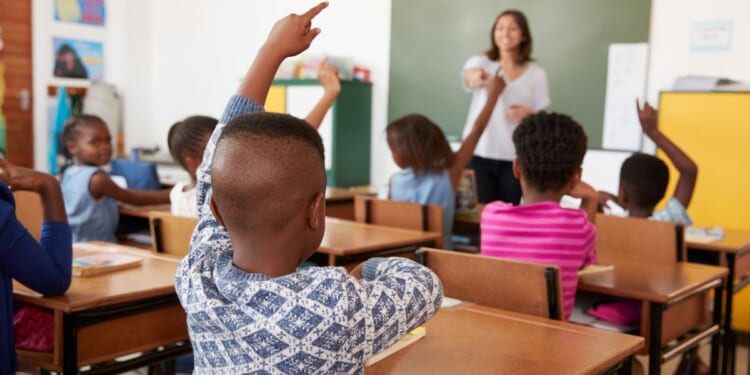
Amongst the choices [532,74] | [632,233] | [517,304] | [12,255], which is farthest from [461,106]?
[12,255]

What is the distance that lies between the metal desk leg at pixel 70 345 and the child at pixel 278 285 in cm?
78

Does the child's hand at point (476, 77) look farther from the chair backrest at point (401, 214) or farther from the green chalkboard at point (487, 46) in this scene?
the green chalkboard at point (487, 46)

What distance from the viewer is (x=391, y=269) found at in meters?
1.21

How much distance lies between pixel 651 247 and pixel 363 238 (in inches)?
39.8

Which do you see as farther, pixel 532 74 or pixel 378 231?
pixel 532 74

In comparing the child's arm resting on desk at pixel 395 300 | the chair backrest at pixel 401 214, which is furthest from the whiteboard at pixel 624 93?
the child's arm resting on desk at pixel 395 300

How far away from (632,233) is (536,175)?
63cm

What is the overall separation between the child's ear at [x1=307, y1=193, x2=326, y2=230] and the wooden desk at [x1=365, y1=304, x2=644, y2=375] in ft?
1.15

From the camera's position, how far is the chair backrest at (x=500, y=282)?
1.78m

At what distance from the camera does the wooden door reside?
22.3 feet

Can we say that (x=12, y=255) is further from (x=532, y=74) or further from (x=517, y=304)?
(x=532, y=74)

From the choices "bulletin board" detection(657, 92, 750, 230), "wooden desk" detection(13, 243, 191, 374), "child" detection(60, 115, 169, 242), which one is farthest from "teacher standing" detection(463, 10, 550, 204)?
"wooden desk" detection(13, 243, 191, 374)

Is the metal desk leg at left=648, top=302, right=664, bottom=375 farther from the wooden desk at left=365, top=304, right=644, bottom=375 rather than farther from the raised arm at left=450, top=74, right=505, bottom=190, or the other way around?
the raised arm at left=450, top=74, right=505, bottom=190

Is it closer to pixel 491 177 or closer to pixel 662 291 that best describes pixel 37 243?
pixel 662 291
